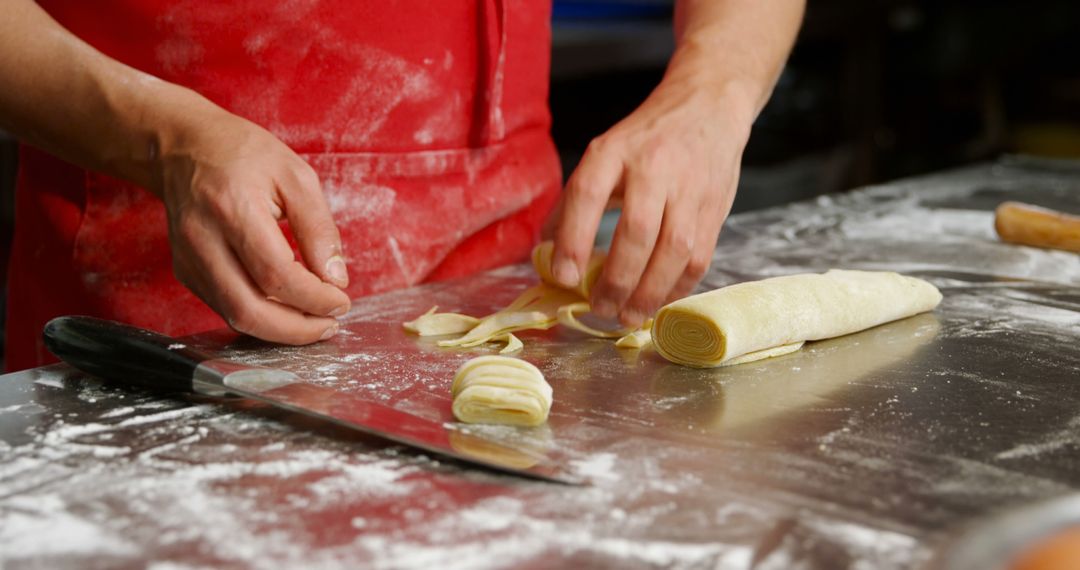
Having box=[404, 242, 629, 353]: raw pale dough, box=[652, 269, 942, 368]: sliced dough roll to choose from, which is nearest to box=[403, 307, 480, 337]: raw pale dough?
box=[404, 242, 629, 353]: raw pale dough

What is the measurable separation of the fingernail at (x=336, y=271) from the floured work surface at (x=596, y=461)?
0.09 meters

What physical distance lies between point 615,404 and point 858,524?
338 mm

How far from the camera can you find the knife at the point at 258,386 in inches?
38.9

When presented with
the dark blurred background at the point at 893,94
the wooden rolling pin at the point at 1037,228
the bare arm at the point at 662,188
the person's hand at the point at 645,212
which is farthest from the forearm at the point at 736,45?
the dark blurred background at the point at 893,94

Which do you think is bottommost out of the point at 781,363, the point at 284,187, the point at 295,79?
the point at 781,363

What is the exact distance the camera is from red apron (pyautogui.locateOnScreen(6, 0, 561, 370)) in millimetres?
1634

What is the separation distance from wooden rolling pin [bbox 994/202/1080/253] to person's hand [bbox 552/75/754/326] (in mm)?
774

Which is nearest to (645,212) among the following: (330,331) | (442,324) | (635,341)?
(635,341)

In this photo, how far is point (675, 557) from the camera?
2.68 feet

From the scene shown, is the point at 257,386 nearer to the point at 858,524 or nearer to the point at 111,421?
the point at 111,421

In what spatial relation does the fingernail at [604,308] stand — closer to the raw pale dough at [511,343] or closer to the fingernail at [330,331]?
the raw pale dough at [511,343]

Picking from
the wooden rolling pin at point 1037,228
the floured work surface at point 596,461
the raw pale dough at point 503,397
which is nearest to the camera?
the floured work surface at point 596,461

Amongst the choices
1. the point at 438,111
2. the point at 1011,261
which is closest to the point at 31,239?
the point at 438,111

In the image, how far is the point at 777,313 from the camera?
1340 millimetres
